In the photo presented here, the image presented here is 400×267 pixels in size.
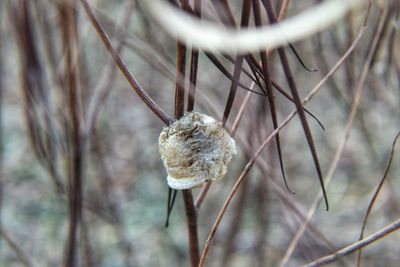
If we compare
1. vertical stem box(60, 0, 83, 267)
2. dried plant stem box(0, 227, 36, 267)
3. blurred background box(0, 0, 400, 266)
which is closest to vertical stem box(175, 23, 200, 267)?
vertical stem box(60, 0, 83, 267)

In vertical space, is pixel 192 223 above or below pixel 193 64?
A: below

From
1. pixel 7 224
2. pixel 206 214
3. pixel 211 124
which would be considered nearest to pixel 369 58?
pixel 211 124

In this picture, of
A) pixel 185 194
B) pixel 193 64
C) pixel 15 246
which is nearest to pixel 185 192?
pixel 185 194

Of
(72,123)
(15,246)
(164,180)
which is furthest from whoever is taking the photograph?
(164,180)

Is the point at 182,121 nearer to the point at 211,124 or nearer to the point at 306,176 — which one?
the point at 211,124

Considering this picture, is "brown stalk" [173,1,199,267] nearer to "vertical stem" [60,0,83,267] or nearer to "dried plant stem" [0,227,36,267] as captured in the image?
"vertical stem" [60,0,83,267]

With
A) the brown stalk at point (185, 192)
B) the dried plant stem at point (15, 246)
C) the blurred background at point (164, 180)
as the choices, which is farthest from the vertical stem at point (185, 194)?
the blurred background at point (164, 180)

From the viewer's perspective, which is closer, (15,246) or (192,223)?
(192,223)

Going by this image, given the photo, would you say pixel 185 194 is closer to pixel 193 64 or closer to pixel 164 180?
pixel 193 64
